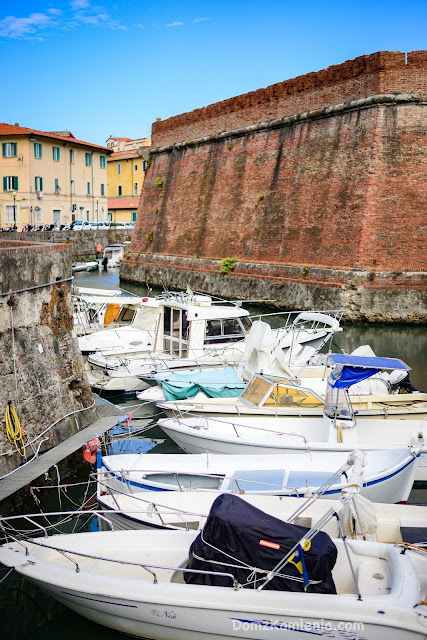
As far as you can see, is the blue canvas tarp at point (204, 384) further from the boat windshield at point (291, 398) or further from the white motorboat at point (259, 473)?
the white motorboat at point (259, 473)

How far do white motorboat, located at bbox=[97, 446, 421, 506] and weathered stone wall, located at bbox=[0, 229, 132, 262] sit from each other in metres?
31.6

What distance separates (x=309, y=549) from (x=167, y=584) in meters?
1.23

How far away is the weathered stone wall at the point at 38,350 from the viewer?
8664 millimetres

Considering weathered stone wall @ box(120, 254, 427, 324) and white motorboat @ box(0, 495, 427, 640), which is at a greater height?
weathered stone wall @ box(120, 254, 427, 324)

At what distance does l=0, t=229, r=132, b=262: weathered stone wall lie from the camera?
134ft

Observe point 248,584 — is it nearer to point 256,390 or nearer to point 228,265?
point 256,390

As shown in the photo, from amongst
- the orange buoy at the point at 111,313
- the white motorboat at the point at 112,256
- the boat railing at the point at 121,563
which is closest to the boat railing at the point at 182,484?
the boat railing at the point at 121,563

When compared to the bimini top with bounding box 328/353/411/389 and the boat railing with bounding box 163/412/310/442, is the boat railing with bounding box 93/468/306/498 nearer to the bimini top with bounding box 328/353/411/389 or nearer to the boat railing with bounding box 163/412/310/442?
the boat railing with bounding box 163/412/310/442

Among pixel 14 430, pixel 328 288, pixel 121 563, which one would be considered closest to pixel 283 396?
pixel 14 430

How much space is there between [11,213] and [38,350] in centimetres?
4092

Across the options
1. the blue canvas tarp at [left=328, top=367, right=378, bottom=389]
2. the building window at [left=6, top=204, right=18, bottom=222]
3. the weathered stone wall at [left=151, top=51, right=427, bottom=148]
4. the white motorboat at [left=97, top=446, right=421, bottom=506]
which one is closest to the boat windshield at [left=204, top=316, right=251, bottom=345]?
the blue canvas tarp at [left=328, top=367, right=378, bottom=389]

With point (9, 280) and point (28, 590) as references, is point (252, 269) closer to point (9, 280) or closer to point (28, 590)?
point (9, 280)

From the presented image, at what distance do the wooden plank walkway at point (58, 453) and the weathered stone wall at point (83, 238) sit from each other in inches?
1136

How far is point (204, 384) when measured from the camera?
39.2ft
